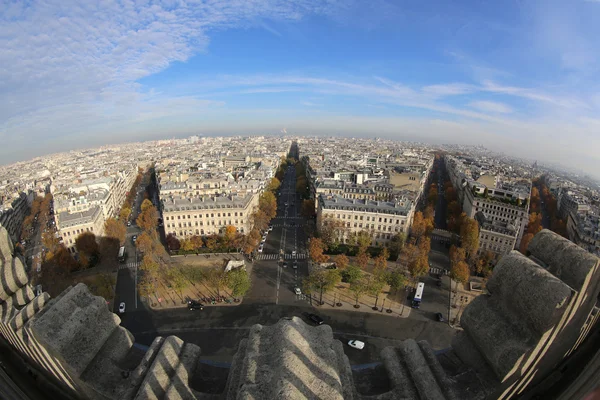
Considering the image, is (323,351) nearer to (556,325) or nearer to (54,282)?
(556,325)

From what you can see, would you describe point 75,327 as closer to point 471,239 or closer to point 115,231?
point 115,231

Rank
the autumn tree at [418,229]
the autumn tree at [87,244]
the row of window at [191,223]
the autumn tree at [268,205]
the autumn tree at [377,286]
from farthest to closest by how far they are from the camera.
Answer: the autumn tree at [268,205] → the row of window at [191,223] → the autumn tree at [418,229] → the autumn tree at [87,244] → the autumn tree at [377,286]

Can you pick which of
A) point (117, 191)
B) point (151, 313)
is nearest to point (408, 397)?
point (151, 313)

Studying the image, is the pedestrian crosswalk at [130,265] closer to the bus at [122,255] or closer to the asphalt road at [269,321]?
the bus at [122,255]

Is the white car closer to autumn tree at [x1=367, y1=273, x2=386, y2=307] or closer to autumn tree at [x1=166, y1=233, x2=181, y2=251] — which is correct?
autumn tree at [x1=367, y1=273, x2=386, y2=307]

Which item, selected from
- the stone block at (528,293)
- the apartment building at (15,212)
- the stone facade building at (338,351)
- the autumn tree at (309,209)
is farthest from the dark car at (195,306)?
the apartment building at (15,212)
